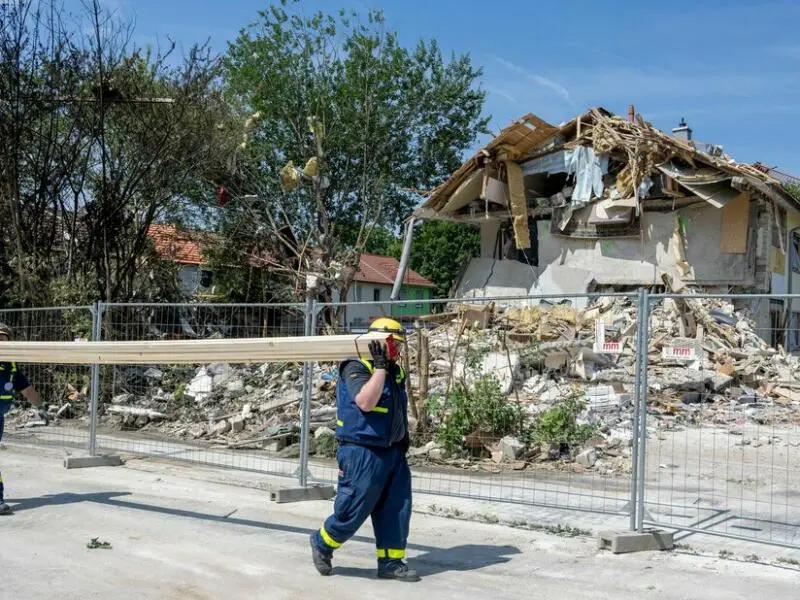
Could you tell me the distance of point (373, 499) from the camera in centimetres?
549

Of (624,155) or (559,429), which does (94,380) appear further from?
(624,155)

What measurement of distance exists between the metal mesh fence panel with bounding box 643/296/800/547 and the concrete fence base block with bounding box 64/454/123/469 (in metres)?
6.63

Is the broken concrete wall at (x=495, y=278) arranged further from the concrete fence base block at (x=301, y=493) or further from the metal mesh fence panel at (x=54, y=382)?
the concrete fence base block at (x=301, y=493)

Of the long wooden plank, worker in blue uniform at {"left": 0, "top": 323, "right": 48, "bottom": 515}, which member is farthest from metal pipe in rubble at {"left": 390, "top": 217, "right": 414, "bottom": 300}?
the long wooden plank

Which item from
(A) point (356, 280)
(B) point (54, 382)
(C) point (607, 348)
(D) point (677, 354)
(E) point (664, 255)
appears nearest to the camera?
(D) point (677, 354)

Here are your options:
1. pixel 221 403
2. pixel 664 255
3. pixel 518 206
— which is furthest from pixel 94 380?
pixel 664 255

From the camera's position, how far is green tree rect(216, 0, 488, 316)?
91.8ft

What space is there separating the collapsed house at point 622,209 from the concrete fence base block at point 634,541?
400 inches

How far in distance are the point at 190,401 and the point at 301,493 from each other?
4622 mm

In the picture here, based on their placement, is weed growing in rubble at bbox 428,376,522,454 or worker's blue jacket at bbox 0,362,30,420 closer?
worker's blue jacket at bbox 0,362,30,420

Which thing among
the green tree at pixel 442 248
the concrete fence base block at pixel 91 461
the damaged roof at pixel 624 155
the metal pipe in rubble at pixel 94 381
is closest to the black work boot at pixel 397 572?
the metal pipe in rubble at pixel 94 381

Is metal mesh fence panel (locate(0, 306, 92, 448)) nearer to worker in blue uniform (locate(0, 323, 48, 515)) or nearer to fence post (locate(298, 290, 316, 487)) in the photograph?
worker in blue uniform (locate(0, 323, 48, 515))

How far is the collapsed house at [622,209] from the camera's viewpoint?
18016mm

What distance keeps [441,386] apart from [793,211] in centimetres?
1391
